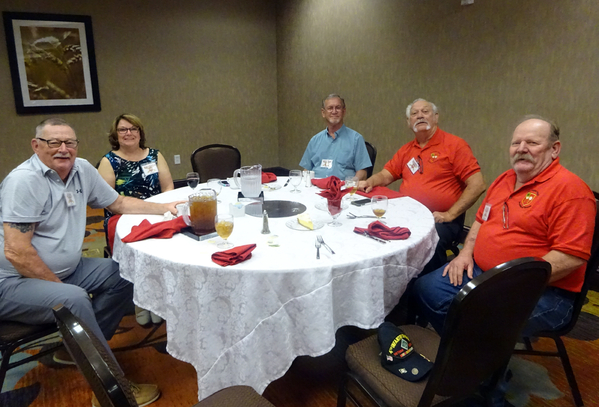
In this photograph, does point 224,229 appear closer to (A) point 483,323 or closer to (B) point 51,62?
(A) point 483,323

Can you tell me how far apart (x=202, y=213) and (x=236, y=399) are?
0.75 m

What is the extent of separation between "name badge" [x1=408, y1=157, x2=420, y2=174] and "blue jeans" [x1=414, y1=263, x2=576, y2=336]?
1040mm

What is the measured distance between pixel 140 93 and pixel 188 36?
1057mm

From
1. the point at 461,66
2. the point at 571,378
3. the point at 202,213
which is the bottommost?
the point at 571,378

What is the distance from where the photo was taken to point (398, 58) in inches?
167

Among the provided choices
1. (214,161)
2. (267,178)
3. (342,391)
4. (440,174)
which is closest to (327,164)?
(267,178)

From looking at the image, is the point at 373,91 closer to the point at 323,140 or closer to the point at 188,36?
the point at 323,140

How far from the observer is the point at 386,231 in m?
1.66

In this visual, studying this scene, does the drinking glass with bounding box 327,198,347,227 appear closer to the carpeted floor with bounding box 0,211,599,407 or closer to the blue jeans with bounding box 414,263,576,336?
the blue jeans with bounding box 414,263,576,336

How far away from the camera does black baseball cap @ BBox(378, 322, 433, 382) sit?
1226 mm

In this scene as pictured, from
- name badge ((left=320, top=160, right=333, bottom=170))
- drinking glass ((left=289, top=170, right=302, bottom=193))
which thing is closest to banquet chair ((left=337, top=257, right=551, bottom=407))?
drinking glass ((left=289, top=170, right=302, bottom=193))

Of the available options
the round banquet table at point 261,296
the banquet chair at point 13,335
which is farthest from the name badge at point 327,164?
the banquet chair at point 13,335

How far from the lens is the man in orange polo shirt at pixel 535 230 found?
154 centimetres

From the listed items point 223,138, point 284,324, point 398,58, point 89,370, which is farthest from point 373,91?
point 89,370
